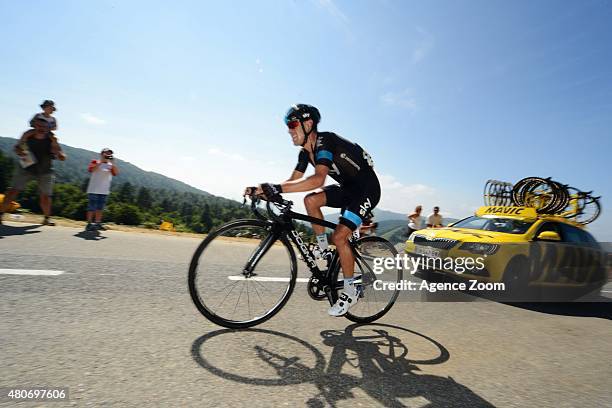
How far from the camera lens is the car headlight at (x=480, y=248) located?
5770 millimetres

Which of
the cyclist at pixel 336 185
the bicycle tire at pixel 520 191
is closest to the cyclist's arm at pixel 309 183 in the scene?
the cyclist at pixel 336 185

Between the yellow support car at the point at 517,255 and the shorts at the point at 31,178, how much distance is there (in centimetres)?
825

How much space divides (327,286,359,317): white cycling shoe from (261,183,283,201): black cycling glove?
125 centimetres

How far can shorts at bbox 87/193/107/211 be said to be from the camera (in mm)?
7914

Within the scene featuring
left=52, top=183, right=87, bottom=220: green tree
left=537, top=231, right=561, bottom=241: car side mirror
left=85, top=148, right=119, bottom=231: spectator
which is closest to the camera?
left=537, top=231, right=561, bottom=241: car side mirror

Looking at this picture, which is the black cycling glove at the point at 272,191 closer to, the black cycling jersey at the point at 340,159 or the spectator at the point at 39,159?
the black cycling jersey at the point at 340,159

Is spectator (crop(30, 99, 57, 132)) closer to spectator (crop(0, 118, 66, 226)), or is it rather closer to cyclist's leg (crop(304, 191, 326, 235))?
spectator (crop(0, 118, 66, 226))

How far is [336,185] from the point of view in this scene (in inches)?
151

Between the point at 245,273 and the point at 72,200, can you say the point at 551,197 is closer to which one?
the point at 245,273

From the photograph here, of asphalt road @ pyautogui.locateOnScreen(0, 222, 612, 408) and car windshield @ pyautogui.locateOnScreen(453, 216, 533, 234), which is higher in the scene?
car windshield @ pyautogui.locateOnScreen(453, 216, 533, 234)

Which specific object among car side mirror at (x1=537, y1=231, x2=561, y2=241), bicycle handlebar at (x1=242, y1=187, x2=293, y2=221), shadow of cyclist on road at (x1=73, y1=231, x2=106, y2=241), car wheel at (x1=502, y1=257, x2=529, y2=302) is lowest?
shadow of cyclist on road at (x1=73, y1=231, x2=106, y2=241)

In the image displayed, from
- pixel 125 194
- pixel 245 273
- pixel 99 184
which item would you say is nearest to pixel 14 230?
pixel 99 184

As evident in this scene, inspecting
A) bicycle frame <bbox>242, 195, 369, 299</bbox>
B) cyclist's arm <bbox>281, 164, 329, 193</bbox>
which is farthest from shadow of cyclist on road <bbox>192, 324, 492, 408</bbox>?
cyclist's arm <bbox>281, 164, 329, 193</bbox>

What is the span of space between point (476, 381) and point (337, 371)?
1.11m
